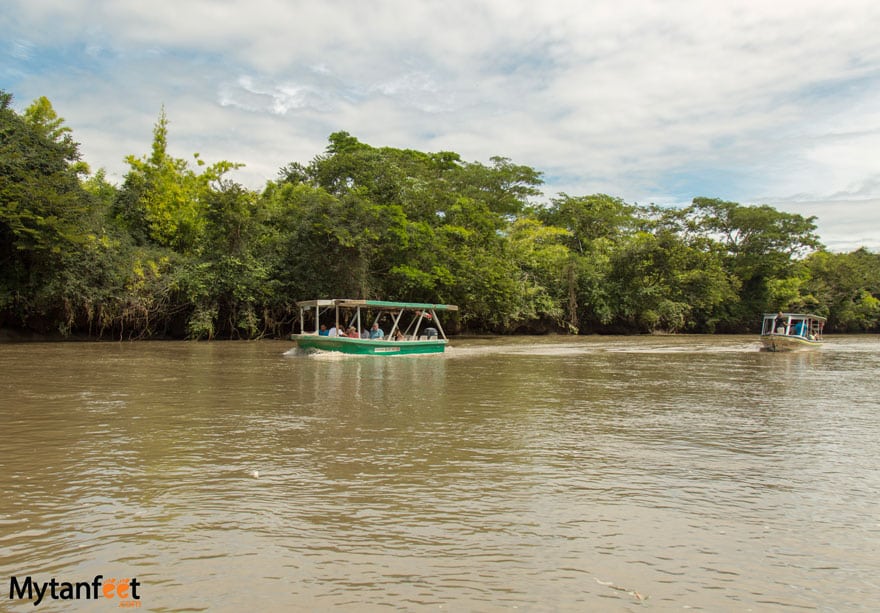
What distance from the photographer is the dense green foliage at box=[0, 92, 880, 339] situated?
26.4 metres

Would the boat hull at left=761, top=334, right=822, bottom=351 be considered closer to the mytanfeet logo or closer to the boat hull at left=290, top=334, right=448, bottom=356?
the boat hull at left=290, top=334, right=448, bottom=356

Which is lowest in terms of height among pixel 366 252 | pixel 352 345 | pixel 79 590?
pixel 79 590

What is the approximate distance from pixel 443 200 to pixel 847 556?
33.2 metres

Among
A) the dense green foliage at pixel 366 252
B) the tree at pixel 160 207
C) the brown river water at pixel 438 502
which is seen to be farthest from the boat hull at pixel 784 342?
the tree at pixel 160 207

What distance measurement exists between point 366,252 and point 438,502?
1062 inches

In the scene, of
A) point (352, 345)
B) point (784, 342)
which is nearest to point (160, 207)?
point (352, 345)

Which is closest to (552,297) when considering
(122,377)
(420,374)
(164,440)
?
(420,374)

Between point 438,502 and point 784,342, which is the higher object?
point 784,342

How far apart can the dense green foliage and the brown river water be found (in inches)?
725

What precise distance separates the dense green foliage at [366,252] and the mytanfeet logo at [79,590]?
24084 millimetres

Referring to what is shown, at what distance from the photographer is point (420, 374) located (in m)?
15.7

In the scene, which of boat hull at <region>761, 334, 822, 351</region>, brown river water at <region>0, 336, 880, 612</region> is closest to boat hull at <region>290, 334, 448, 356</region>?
brown river water at <region>0, 336, 880, 612</region>

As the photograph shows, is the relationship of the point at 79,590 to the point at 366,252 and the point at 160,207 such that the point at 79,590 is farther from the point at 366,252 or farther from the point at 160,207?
the point at 160,207

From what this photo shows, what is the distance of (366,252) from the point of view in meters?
31.5
